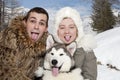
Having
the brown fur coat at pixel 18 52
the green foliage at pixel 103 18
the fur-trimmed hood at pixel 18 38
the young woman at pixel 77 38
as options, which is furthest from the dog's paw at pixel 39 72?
the green foliage at pixel 103 18

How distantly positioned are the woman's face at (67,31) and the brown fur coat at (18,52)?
1.57 ft

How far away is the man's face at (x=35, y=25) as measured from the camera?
561 cm

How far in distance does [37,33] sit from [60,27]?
56 centimetres

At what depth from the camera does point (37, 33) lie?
18.5 ft

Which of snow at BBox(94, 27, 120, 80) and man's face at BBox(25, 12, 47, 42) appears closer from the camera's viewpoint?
man's face at BBox(25, 12, 47, 42)

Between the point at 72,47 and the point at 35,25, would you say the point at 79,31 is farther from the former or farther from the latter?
the point at 35,25

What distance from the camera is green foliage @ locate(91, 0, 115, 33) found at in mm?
40656

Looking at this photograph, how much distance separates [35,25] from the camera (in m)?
5.59

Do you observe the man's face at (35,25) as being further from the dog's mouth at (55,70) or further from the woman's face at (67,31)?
the dog's mouth at (55,70)

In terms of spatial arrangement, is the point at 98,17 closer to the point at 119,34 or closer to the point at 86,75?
the point at 119,34

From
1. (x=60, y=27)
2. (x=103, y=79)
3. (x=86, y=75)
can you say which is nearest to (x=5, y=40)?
(x=60, y=27)

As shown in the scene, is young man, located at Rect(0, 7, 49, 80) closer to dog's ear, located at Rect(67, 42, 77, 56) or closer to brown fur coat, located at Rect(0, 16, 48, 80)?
brown fur coat, located at Rect(0, 16, 48, 80)

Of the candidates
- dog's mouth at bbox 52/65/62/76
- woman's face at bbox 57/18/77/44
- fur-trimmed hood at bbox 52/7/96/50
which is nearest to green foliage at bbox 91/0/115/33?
fur-trimmed hood at bbox 52/7/96/50

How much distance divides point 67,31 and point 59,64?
57cm
